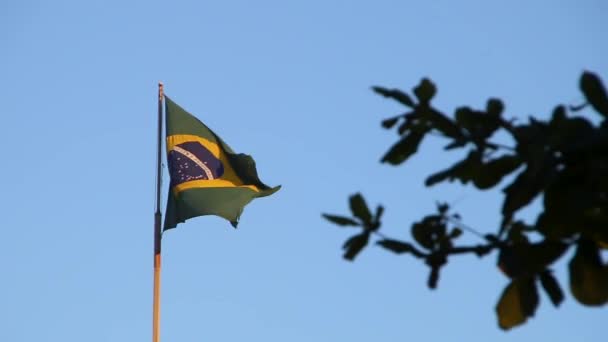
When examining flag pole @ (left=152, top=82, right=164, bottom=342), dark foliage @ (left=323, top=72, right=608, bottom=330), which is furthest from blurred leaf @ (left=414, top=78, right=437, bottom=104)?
flag pole @ (left=152, top=82, right=164, bottom=342)

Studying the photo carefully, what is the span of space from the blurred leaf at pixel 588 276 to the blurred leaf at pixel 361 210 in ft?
1.88

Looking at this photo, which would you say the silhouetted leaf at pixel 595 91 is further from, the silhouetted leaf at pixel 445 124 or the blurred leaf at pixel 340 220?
the blurred leaf at pixel 340 220

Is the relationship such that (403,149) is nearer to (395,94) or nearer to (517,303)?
(395,94)

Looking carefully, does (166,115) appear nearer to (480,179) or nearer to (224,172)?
(224,172)

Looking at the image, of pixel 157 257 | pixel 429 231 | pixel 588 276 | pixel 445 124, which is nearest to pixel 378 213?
pixel 429 231

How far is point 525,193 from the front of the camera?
3338 mm

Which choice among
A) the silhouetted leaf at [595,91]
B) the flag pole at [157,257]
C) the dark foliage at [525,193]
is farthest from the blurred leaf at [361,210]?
the flag pole at [157,257]

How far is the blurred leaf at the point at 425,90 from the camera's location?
3.47 metres

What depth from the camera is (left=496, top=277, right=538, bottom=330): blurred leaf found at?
3475mm

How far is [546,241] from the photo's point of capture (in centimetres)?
339

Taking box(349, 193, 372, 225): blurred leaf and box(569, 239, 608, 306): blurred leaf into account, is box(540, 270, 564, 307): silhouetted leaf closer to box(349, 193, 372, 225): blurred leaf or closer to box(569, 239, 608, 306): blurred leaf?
box(569, 239, 608, 306): blurred leaf

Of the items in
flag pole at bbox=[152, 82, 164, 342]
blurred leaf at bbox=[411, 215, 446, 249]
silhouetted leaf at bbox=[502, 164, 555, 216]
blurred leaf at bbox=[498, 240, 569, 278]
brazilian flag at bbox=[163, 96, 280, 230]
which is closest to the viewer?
silhouetted leaf at bbox=[502, 164, 555, 216]

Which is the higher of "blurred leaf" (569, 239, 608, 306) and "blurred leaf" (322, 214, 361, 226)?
"blurred leaf" (322, 214, 361, 226)

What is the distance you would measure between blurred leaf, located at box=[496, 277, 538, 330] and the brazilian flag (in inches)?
564
